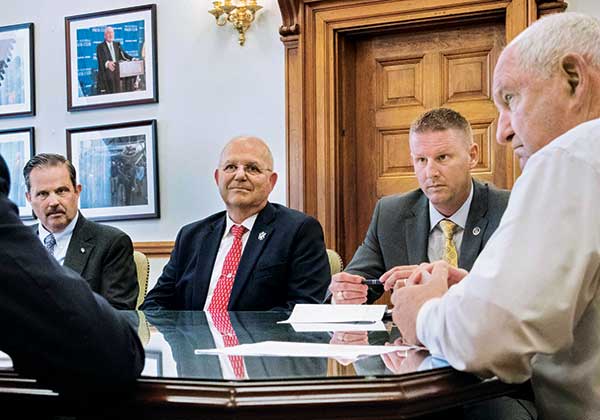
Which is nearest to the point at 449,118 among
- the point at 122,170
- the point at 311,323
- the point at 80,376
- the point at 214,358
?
the point at 311,323

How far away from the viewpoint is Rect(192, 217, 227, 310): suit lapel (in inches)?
132

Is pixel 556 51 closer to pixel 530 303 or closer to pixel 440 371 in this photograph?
pixel 530 303

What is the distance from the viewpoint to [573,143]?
4.56ft

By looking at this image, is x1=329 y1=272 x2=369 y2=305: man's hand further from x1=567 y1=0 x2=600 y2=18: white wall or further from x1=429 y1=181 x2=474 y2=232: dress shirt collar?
x1=567 y1=0 x2=600 y2=18: white wall

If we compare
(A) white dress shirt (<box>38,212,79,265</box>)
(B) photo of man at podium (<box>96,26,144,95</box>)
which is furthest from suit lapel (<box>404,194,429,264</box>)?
(B) photo of man at podium (<box>96,26,144,95</box>)

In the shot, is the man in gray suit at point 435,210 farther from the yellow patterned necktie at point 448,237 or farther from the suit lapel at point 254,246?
the suit lapel at point 254,246

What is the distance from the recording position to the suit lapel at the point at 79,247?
3.72 m

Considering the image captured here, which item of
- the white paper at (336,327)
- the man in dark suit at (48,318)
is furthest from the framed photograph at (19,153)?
the man in dark suit at (48,318)

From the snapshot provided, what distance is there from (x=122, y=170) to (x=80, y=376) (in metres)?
4.30

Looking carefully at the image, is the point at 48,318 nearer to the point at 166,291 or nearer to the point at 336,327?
the point at 336,327

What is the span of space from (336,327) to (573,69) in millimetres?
948

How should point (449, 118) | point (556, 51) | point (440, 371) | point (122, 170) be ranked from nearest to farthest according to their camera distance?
point (440, 371) < point (556, 51) < point (449, 118) < point (122, 170)

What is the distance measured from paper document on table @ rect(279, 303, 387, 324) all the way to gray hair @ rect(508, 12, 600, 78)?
101 cm

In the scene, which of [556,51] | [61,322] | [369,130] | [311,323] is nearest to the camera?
[61,322]
